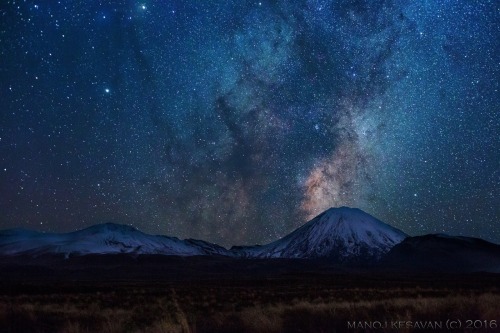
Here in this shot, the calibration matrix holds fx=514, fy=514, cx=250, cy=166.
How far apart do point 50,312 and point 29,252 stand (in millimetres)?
170228

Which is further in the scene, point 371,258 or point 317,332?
point 371,258

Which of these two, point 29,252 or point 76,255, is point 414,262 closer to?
point 76,255

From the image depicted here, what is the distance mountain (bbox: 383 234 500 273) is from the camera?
14588cm

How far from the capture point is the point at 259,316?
592 inches

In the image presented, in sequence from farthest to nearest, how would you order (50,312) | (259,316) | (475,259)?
(475,259) → (50,312) → (259,316)

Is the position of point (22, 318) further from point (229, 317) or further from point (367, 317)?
point (367, 317)

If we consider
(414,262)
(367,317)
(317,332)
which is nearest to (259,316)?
(317,332)

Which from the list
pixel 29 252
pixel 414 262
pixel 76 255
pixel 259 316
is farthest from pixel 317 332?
pixel 29 252

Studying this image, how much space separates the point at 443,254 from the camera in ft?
539

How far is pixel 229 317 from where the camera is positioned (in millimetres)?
16859

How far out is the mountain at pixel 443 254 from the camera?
479ft

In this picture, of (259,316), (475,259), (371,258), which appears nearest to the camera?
(259,316)

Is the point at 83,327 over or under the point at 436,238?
under

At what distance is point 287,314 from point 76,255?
162 metres
